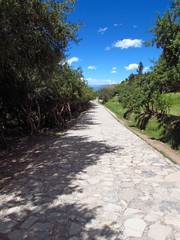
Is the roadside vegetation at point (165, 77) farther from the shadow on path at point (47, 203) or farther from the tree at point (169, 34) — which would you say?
the shadow on path at point (47, 203)

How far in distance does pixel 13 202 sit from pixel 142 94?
1176 cm

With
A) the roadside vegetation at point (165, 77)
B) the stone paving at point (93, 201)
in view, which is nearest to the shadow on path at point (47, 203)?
the stone paving at point (93, 201)

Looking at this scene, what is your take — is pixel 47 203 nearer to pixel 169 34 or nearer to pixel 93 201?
pixel 93 201

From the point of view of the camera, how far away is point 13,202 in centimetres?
350

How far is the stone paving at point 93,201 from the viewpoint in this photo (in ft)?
8.70

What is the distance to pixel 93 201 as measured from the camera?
137 inches

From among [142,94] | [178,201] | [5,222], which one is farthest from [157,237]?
[142,94]

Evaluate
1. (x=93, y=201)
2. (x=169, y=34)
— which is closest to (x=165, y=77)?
(x=169, y=34)

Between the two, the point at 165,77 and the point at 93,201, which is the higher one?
the point at 165,77

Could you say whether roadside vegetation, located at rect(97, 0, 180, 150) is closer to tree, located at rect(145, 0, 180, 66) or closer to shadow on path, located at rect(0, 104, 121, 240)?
tree, located at rect(145, 0, 180, 66)

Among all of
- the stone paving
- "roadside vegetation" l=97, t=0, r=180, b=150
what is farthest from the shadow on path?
"roadside vegetation" l=97, t=0, r=180, b=150

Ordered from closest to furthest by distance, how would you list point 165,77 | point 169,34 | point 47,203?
1. point 47,203
2. point 169,34
3. point 165,77

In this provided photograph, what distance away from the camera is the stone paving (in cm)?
265

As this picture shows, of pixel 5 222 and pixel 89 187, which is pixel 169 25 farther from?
pixel 5 222
